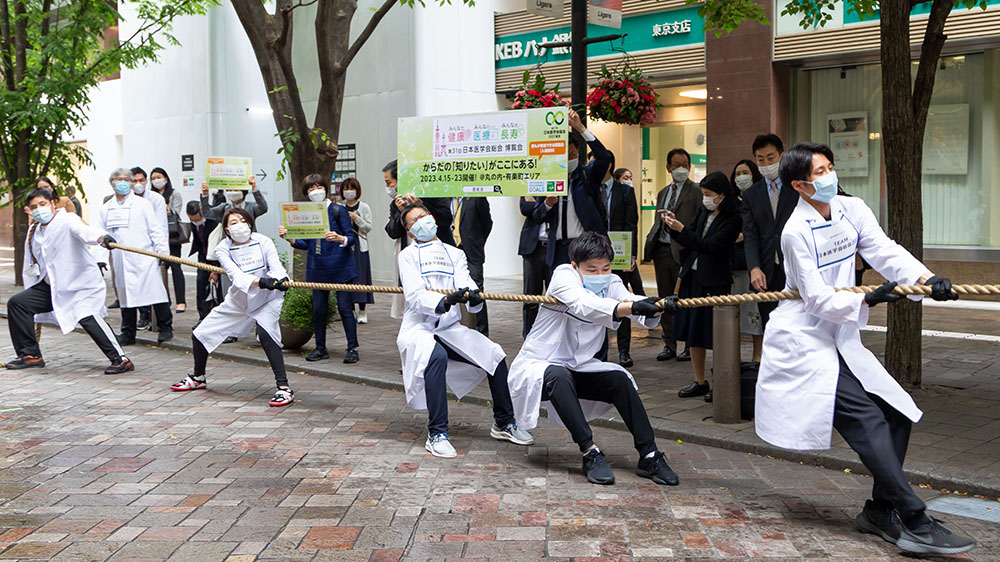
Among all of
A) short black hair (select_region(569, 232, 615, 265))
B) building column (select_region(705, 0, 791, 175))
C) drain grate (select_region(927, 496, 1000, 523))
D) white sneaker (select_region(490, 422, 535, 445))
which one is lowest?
Result: drain grate (select_region(927, 496, 1000, 523))

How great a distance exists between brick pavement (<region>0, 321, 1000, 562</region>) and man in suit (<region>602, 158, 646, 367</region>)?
179 cm

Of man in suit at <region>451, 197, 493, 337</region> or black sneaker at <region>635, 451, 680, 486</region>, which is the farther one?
man in suit at <region>451, 197, 493, 337</region>

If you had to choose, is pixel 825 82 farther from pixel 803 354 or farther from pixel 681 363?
pixel 803 354

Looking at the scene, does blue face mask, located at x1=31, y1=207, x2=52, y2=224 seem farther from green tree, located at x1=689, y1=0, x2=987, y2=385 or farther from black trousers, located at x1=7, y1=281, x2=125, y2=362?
green tree, located at x1=689, y1=0, x2=987, y2=385

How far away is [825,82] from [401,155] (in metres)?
8.00

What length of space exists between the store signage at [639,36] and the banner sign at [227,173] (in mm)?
5402

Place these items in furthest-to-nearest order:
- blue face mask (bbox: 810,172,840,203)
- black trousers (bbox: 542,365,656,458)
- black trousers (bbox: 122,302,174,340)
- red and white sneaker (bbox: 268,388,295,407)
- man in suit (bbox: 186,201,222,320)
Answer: man in suit (bbox: 186,201,222,320) → black trousers (bbox: 122,302,174,340) → red and white sneaker (bbox: 268,388,295,407) → black trousers (bbox: 542,365,656,458) → blue face mask (bbox: 810,172,840,203)

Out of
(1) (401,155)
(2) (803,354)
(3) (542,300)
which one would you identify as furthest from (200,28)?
(2) (803,354)

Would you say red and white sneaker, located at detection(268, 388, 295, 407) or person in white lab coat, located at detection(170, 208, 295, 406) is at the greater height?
person in white lab coat, located at detection(170, 208, 295, 406)

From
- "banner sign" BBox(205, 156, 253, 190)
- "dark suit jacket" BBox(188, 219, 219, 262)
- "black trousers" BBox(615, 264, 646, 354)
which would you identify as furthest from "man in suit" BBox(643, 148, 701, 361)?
"dark suit jacket" BBox(188, 219, 219, 262)

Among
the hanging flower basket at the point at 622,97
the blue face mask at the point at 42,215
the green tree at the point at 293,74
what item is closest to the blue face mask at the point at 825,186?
the hanging flower basket at the point at 622,97

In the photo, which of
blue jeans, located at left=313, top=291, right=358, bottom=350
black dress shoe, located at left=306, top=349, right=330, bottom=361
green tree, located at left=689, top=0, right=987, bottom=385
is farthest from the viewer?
black dress shoe, located at left=306, top=349, right=330, bottom=361

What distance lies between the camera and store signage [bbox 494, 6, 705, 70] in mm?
14102

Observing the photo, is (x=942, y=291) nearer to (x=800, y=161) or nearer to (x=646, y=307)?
(x=800, y=161)
